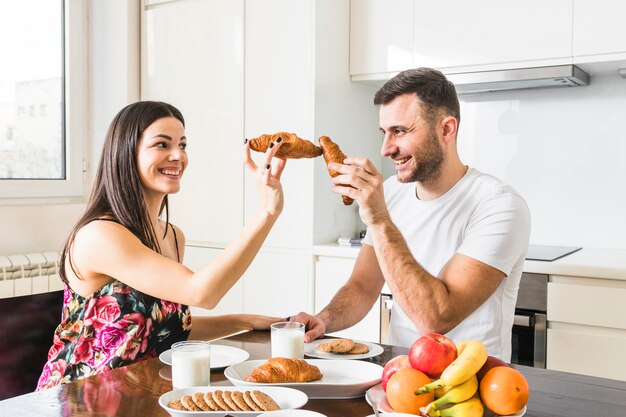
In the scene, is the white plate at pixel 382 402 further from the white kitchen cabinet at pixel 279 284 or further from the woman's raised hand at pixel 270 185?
the white kitchen cabinet at pixel 279 284

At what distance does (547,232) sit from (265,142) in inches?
74.1

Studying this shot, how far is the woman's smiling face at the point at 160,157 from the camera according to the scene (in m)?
1.85

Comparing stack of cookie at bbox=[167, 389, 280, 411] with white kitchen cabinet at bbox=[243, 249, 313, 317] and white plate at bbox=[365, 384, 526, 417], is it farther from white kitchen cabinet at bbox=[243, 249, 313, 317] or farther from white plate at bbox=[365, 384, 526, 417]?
white kitchen cabinet at bbox=[243, 249, 313, 317]

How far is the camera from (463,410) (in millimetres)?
1037

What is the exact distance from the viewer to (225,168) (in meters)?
3.39

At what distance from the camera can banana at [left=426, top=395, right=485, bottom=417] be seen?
1.04 metres

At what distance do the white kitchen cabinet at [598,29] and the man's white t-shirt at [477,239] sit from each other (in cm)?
Result: 105

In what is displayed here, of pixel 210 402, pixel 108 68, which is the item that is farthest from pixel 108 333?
pixel 108 68

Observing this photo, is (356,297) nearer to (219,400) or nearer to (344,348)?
(344,348)

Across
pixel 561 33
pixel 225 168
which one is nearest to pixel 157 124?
pixel 225 168

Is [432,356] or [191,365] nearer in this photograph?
[432,356]

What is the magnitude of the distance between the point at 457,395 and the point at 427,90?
3.63 ft

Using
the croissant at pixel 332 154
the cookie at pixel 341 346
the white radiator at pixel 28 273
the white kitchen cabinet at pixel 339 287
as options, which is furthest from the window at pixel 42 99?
the cookie at pixel 341 346

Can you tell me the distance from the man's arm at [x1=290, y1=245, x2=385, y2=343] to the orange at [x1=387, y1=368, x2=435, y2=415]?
607 millimetres
